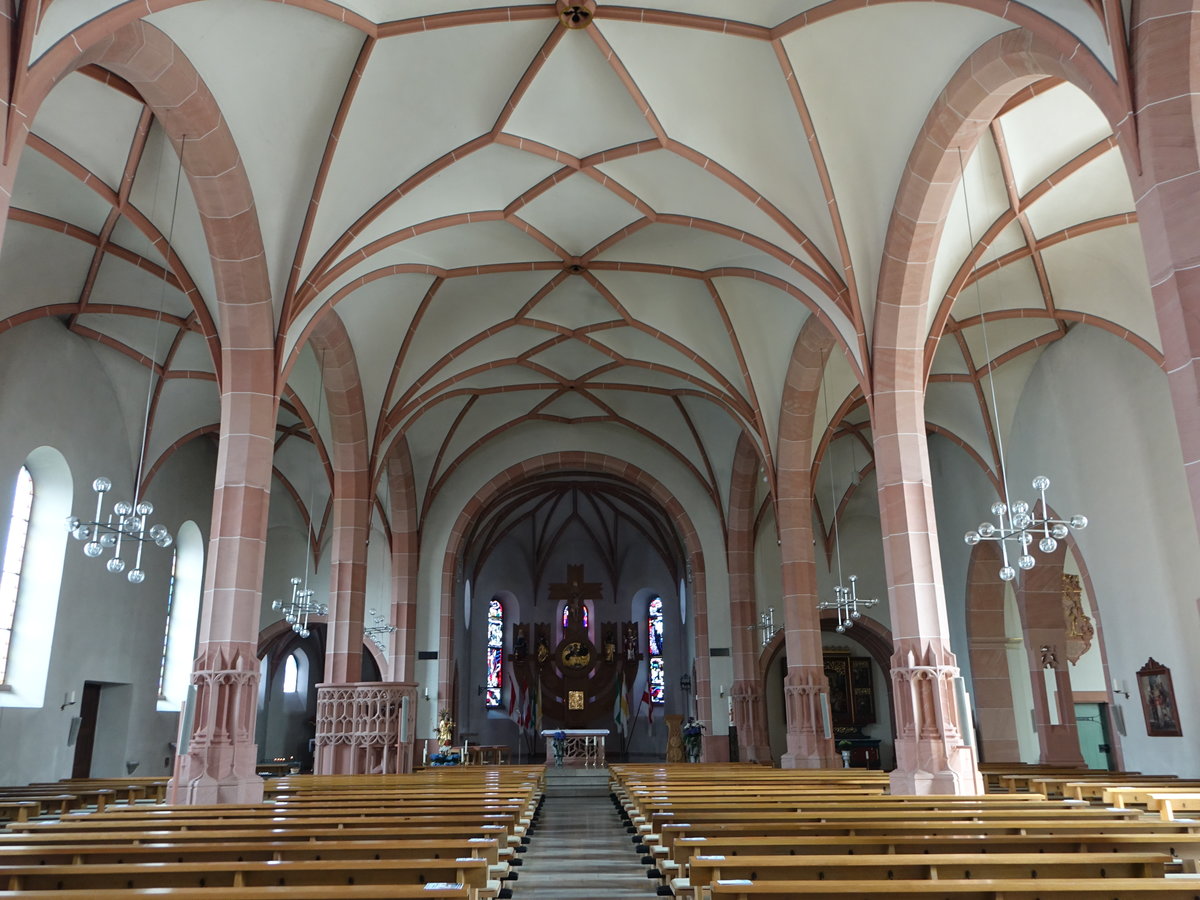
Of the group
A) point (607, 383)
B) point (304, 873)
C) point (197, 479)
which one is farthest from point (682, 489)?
point (304, 873)

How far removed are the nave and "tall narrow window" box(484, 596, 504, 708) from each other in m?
24.6

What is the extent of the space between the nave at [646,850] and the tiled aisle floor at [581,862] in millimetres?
44

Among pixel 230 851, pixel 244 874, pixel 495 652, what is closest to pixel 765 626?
pixel 495 652

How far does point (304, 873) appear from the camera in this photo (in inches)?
177

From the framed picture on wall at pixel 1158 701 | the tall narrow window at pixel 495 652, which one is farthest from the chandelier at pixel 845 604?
the tall narrow window at pixel 495 652

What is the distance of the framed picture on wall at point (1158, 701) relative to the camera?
1366cm

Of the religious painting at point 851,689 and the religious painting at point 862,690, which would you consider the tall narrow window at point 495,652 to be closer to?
the religious painting at point 851,689

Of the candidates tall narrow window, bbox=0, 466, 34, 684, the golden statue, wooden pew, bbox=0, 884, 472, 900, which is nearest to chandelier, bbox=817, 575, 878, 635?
the golden statue

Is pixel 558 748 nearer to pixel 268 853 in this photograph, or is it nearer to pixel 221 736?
pixel 221 736

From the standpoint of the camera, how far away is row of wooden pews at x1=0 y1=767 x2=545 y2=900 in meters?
3.99

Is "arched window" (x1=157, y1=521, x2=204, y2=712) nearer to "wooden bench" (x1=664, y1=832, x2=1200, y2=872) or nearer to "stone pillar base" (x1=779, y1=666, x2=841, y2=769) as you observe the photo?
"stone pillar base" (x1=779, y1=666, x2=841, y2=769)

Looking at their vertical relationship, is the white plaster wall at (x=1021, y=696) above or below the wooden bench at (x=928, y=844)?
above

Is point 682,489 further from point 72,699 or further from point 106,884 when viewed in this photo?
point 106,884

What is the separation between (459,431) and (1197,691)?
15129 mm
